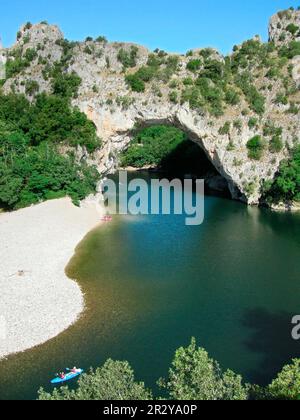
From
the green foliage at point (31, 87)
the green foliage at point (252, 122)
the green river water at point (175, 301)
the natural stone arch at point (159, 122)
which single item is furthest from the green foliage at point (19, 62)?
the green foliage at point (252, 122)

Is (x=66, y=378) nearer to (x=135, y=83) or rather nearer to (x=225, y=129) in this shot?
(x=225, y=129)

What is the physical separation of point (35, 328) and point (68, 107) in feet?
134

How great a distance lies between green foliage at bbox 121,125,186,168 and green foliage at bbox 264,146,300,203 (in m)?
39.2

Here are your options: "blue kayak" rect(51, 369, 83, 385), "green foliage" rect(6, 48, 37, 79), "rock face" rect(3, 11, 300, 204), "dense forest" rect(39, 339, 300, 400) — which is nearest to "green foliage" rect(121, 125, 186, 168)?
"rock face" rect(3, 11, 300, 204)

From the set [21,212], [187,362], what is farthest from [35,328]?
[21,212]

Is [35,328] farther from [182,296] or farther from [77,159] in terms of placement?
[77,159]

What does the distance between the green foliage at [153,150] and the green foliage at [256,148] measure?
34.9m

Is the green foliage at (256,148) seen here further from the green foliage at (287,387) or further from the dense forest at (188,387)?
the green foliage at (287,387)

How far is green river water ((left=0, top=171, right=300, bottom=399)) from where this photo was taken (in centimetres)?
2327

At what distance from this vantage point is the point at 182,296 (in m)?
31.4

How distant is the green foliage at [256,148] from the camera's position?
6062 cm

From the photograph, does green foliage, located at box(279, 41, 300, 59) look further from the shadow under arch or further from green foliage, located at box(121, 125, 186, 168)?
green foliage, located at box(121, 125, 186, 168)

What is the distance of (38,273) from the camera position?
1339 inches
